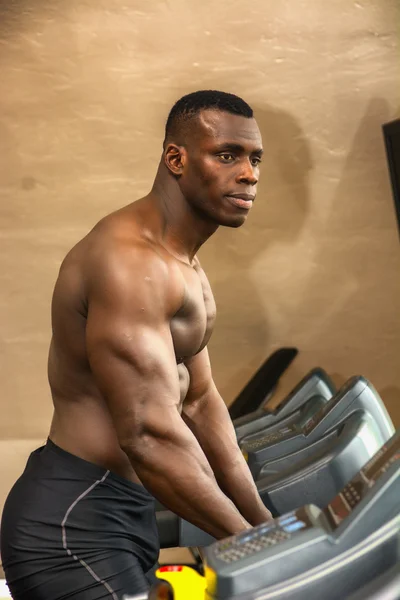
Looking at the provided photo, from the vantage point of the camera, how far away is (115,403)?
5.90ft

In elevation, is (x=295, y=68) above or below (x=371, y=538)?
above

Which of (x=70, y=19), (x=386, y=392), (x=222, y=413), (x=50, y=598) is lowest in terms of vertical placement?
(x=386, y=392)

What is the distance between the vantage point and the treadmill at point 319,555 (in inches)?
44.2

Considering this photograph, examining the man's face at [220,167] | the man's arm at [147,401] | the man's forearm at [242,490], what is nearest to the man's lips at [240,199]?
the man's face at [220,167]

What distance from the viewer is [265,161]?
13.9 feet

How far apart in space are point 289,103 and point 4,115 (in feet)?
4.67

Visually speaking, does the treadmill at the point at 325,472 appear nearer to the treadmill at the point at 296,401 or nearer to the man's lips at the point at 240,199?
the man's lips at the point at 240,199

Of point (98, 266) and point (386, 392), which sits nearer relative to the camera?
point (98, 266)

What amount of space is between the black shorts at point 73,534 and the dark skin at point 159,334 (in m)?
0.05

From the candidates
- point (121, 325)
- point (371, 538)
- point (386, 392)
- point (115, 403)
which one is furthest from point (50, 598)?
point (386, 392)

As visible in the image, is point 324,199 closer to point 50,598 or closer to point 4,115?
point 4,115

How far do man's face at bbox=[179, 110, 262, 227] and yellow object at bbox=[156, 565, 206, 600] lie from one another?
34.0 inches

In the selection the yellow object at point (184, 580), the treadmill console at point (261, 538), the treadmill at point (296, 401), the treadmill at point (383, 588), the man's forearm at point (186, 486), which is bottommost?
the treadmill at point (296, 401)

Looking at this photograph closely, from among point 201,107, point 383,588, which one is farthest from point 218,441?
point 383,588
